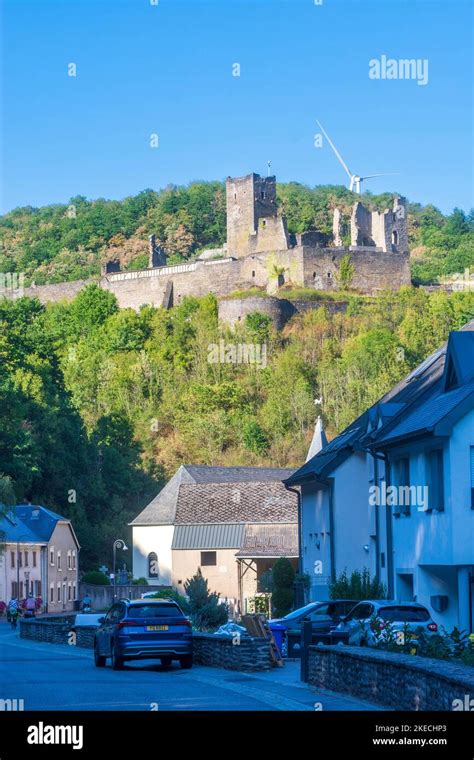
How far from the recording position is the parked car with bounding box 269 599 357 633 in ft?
87.4

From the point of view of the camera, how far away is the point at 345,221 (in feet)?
461

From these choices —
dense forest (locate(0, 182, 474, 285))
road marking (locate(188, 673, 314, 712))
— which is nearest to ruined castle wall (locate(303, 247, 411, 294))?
dense forest (locate(0, 182, 474, 285))

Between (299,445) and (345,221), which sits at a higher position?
(345,221)

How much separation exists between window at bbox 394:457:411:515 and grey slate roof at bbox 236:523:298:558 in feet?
94.7

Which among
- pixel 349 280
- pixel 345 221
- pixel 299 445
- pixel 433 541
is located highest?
pixel 345 221

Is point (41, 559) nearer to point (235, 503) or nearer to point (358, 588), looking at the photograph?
point (235, 503)

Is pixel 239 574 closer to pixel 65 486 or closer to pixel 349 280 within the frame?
pixel 65 486

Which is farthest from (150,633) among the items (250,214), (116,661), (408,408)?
(250,214)

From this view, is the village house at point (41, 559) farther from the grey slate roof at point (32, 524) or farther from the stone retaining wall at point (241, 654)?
Answer: the stone retaining wall at point (241, 654)

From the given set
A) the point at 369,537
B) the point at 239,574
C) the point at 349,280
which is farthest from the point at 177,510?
the point at 349,280
